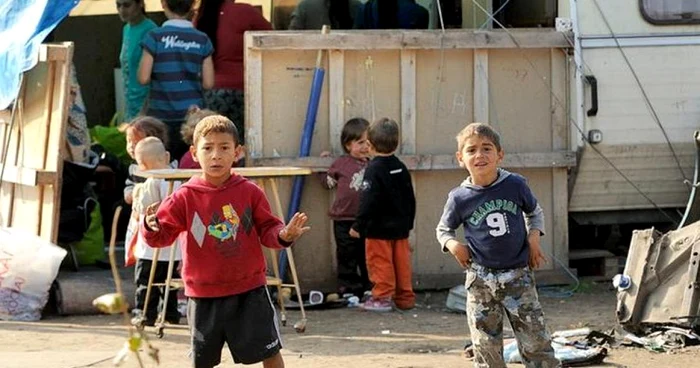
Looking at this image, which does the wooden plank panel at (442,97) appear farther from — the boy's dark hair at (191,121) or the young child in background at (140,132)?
the young child in background at (140,132)

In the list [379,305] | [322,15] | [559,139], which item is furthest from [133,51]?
[559,139]

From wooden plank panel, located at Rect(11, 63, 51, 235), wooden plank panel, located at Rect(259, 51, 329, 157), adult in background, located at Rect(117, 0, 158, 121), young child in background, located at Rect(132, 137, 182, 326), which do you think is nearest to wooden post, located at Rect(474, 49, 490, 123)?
wooden plank panel, located at Rect(259, 51, 329, 157)

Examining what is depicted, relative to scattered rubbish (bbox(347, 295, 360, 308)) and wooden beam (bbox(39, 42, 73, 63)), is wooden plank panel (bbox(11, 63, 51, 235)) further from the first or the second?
scattered rubbish (bbox(347, 295, 360, 308))

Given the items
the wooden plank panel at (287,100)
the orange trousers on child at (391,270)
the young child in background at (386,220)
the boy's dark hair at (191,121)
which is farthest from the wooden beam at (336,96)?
the boy's dark hair at (191,121)

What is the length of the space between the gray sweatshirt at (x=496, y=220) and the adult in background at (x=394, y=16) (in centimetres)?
469

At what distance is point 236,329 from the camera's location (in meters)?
6.52

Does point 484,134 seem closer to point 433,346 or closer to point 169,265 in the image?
point 433,346

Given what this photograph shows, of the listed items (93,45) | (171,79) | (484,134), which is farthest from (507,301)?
(93,45)

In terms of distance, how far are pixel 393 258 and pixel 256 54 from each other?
68.0 inches

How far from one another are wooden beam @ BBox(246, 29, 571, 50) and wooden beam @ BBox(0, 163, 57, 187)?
5.46 ft

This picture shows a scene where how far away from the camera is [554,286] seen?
10742 millimetres

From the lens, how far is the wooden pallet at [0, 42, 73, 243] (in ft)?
32.2

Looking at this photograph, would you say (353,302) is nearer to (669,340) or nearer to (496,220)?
(669,340)

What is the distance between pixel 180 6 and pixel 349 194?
196 centimetres
